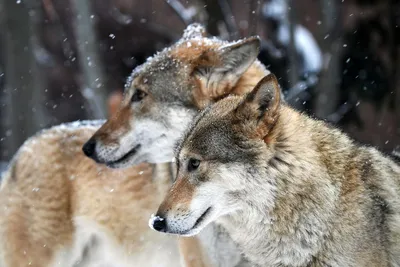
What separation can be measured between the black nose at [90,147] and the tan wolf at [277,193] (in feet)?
5.49

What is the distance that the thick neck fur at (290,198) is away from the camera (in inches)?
178

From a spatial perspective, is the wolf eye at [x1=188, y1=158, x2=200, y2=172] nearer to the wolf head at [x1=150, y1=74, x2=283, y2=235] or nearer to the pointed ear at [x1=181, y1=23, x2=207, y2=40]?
the wolf head at [x1=150, y1=74, x2=283, y2=235]

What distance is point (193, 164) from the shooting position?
4.55 metres

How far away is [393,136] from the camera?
1365 centimetres

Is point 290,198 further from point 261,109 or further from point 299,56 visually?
point 299,56

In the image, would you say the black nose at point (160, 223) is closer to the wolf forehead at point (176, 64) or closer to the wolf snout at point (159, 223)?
the wolf snout at point (159, 223)

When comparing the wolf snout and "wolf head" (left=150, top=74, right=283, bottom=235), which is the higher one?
"wolf head" (left=150, top=74, right=283, bottom=235)

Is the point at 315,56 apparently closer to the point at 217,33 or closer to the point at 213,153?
the point at 217,33

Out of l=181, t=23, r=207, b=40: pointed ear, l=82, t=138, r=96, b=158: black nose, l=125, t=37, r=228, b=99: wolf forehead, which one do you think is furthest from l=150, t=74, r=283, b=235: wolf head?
l=181, t=23, r=207, b=40: pointed ear

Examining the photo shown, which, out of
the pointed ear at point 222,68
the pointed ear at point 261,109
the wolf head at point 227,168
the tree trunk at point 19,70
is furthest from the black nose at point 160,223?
the tree trunk at point 19,70

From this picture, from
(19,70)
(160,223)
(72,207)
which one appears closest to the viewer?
(160,223)

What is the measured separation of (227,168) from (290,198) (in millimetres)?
416

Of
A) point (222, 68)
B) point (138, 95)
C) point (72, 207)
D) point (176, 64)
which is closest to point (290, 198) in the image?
point (222, 68)

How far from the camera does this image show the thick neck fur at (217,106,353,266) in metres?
4.53
